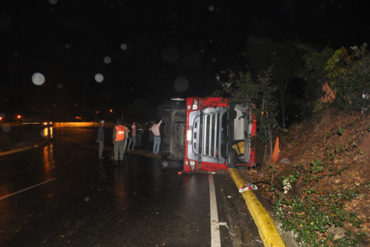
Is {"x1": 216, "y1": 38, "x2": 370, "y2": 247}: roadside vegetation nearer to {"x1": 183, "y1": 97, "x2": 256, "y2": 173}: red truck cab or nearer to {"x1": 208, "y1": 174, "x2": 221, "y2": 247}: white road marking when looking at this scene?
{"x1": 183, "y1": 97, "x2": 256, "y2": 173}: red truck cab

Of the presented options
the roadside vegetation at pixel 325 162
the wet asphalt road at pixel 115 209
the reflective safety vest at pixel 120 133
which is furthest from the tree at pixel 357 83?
the reflective safety vest at pixel 120 133

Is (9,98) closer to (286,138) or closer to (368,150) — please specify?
(286,138)

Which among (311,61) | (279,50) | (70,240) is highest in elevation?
(279,50)

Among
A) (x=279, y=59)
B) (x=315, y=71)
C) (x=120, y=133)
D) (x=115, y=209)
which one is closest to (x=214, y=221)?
(x=115, y=209)

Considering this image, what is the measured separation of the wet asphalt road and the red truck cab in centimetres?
52

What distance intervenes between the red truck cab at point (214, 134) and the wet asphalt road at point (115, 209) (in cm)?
52

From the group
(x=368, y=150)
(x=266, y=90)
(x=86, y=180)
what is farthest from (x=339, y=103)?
(x=86, y=180)

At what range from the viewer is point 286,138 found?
1407 cm

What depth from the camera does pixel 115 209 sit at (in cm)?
543

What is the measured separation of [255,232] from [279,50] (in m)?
18.0

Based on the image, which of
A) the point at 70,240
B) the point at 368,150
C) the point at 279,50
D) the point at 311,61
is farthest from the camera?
the point at 279,50

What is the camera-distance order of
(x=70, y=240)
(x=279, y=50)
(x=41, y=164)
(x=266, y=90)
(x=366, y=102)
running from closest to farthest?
(x=70, y=240)
(x=366, y=102)
(x=266, y=90)
(x=41, y=164)
(x=279, y=50)

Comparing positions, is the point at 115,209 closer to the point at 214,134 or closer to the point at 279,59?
the point at 214,134

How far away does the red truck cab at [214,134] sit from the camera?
8.23m
